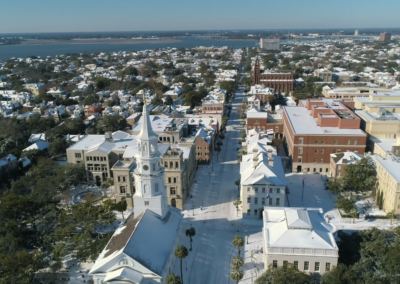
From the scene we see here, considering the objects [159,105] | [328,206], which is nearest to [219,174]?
[328,206]

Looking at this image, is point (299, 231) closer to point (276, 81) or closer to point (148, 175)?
point (148, 175)

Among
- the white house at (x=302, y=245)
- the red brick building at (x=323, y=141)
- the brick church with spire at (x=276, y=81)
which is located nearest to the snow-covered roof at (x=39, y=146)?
the red brick building at (x=323, y=141)

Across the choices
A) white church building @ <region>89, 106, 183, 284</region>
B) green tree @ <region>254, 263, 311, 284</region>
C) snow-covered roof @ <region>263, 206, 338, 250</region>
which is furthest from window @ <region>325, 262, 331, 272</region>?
white church building @ <region>89, 106, 183, 284</region>

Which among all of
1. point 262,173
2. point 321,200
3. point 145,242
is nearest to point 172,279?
point 145,242

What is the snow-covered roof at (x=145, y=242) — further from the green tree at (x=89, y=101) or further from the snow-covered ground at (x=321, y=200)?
the green tree at (x=89, y=101)

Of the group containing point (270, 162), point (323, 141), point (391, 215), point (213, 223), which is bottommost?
point (213, 223)

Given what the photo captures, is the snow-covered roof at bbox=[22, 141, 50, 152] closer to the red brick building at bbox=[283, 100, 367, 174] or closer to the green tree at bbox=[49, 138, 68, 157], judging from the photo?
the green tree at bbox=[49, 138, 68, 157]

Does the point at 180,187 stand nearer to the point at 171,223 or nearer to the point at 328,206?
the point at 171,223
